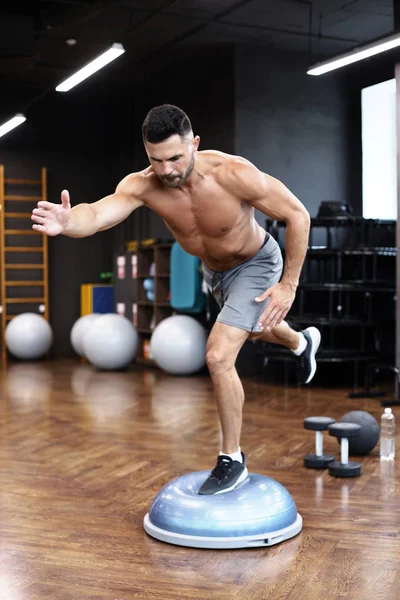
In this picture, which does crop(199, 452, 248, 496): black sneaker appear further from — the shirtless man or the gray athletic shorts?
the gray athletic shorts

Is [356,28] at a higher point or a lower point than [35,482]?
higher

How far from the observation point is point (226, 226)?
307 cm

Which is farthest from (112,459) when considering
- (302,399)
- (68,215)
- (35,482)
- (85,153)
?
(85,153)

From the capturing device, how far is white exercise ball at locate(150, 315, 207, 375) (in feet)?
25.6

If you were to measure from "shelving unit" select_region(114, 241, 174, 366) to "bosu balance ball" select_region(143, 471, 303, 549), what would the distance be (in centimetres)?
564

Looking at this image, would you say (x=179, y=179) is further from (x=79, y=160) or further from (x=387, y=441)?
(x=79, y=160)

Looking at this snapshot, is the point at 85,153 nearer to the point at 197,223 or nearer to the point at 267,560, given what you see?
the point at 197,223

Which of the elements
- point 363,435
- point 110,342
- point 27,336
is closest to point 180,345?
point 110,342

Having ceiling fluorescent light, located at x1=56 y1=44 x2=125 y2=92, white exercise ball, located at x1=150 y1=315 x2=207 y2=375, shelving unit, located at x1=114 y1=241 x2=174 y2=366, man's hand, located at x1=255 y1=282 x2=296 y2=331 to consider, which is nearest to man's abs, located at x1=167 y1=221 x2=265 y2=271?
man's hand, located at x1=255 y1=282 x2=296 y2=331

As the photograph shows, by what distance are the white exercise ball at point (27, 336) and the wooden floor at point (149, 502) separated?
10.1ft

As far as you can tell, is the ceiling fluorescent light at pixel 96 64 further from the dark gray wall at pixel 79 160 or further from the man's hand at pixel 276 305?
the man's hand at pixel 276 305

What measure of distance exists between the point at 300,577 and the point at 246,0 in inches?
217

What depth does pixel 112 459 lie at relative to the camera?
435 centimetres

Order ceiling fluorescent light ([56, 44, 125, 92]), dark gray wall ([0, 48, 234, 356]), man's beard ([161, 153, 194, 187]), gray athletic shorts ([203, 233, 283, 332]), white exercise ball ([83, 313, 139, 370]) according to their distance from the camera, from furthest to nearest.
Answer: dark gray wall ([0, 48, 234, 356]), white exercise ball ([83, 313, 139, 370]), ceiling fluorescent light ([56, 44, 125, 92]), gray athletic shorts ([203, 233, 283, 332]), man's beard ([161, 153, 194, 187])
